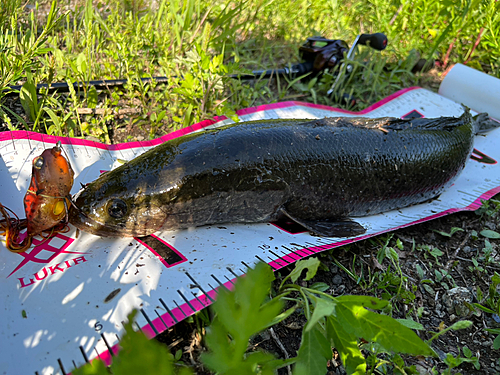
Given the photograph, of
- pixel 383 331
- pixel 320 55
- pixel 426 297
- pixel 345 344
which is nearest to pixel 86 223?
pixel 345 344

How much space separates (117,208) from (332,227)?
4.78ft

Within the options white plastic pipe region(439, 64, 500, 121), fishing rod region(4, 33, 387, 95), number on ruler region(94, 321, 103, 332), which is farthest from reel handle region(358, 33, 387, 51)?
number on ruler region(94, 321, 103, 332)

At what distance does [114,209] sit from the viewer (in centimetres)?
219

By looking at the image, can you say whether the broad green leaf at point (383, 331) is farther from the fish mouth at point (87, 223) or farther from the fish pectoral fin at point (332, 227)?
the fish mouth at point (87, 223)

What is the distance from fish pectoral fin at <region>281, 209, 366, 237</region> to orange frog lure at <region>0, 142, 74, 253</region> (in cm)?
140

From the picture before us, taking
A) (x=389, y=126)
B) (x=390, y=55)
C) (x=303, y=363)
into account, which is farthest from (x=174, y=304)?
(x=390, y=55)

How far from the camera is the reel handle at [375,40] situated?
163 inches

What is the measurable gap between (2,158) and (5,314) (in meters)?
1.27

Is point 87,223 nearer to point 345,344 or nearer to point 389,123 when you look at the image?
point 345,344

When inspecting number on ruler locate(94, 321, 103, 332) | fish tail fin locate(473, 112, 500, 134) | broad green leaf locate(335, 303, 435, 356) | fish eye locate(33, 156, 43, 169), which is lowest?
number on ruler locate(94, 321, 103, 332)

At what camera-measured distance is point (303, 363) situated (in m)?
1.45

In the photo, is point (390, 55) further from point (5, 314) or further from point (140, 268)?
point (5, 314)

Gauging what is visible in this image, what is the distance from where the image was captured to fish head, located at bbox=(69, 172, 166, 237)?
2.18 m

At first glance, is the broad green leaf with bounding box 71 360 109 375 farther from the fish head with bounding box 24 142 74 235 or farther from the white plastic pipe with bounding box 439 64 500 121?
the white plastic pipe with bounding box 439 64 500 121
